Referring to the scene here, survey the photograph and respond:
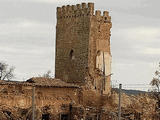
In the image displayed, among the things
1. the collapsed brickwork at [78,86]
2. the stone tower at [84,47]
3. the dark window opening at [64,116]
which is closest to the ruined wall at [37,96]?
the collapsed brickwork at [78,86]

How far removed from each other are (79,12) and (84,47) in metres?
2.56

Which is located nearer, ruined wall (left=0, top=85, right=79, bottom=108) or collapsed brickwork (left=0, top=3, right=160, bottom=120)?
ruined wall (left=0, top=85, right=79, bottom=108)

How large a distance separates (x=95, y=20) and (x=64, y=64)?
387cm

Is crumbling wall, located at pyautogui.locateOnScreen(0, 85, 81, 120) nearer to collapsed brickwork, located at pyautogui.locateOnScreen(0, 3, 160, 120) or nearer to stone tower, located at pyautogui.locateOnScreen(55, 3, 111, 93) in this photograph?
collapsed brickwork, located at pyautogui.locateOnScreen(0, 3, 160, 120)

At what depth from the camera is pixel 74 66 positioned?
41.1 metres

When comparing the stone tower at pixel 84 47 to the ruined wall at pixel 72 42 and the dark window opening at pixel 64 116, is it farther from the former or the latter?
the dark window opening at pixel 64 116

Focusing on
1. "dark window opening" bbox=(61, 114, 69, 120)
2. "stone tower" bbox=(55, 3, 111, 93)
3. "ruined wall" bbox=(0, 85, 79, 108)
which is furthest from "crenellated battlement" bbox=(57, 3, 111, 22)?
"dark window opening" bbox=(61, 114, 69, 120)

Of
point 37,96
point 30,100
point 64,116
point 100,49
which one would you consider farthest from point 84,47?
point 30,100

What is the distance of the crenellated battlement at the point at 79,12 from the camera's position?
1607 inches

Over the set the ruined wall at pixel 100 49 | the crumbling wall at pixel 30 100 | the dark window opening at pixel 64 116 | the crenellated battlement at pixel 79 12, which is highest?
the crenellated battlement at pixel 79 12

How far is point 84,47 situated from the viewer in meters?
40.6

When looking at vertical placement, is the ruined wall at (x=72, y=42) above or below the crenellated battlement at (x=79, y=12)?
below

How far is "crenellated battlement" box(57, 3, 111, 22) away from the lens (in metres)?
40.8

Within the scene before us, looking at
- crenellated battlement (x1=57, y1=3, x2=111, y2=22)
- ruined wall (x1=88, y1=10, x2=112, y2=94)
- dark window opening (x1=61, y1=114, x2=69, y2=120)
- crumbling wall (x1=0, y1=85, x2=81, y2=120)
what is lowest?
dark window opening (x1=61, y1=114, x2=69, y2=120)
